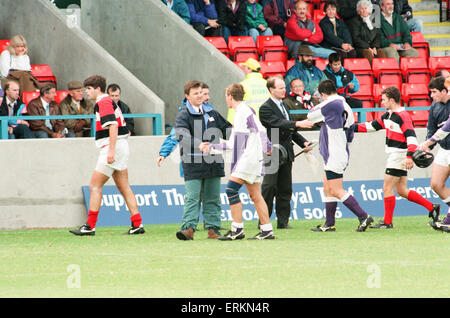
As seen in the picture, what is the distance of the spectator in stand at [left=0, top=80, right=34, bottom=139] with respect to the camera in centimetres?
1480

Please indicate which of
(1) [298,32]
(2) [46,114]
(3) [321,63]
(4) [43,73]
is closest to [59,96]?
(4) [43,73]

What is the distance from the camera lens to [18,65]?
16375 millimetres

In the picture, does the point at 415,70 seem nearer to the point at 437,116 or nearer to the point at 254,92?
the point at 254,92

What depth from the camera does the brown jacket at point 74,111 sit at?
1538 cm

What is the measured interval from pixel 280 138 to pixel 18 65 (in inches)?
217

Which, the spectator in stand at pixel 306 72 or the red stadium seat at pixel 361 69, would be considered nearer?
the spectator in stand at pixel 306 72

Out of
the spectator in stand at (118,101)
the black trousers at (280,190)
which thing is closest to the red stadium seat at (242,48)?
the spectator in stand at (118,101)

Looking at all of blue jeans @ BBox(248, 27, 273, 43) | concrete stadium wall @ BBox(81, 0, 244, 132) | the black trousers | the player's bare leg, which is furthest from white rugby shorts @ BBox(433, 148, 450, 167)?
blue jeans @ BBox(248, 27, 273, 43)

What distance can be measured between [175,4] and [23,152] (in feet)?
19.2

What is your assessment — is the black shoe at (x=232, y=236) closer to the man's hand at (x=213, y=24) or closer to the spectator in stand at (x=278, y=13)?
the man's hand at (x=213, y=24)

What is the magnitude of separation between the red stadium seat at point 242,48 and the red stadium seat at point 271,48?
193mm

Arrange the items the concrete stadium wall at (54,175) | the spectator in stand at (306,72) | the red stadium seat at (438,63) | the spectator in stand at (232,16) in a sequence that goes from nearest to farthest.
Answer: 1. the concrete stadium wall at (54,175)
2. the spectator in stand at (306,72)
3. the spectator in stand at (232,16)
4. the red stadium seat at (438,63)

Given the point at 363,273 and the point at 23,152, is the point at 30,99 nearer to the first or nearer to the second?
the point at 23,152
